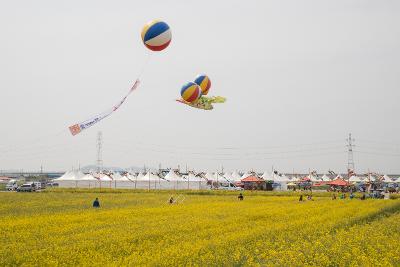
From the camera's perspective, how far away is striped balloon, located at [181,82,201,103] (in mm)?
Answer: 24328

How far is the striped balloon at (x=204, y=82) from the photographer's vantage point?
26.3 meters

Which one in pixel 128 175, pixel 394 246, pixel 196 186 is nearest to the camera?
pixel 394 246

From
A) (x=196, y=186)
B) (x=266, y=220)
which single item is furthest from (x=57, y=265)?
(x=196, y=186)

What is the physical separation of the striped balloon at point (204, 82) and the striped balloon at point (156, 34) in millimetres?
3711

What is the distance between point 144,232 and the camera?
71.5 ft

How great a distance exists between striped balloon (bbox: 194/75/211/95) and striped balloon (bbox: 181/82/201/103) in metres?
1.63

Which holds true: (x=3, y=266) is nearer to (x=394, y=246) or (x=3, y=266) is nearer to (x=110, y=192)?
(x=394, y=246)

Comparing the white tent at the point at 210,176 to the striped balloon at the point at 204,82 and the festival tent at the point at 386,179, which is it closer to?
the festival tent at the point at 386,179

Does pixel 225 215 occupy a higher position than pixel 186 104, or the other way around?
pixel 186 104

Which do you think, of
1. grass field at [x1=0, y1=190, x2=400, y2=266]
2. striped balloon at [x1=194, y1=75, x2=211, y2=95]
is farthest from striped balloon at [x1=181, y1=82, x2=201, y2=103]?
grass field at [x1=0, y1=190, x2=400, y2=266]

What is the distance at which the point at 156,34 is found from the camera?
2286 centimetres

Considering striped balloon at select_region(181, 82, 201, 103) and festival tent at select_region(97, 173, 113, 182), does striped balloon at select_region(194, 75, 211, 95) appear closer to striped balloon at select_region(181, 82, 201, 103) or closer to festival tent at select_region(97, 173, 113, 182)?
striped balloon at select_region(181, 82, 201, 103)

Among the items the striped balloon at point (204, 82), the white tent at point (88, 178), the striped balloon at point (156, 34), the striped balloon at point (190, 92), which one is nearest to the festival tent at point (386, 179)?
the white tent at point (88, 178)

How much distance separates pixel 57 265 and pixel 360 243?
33.9ft
